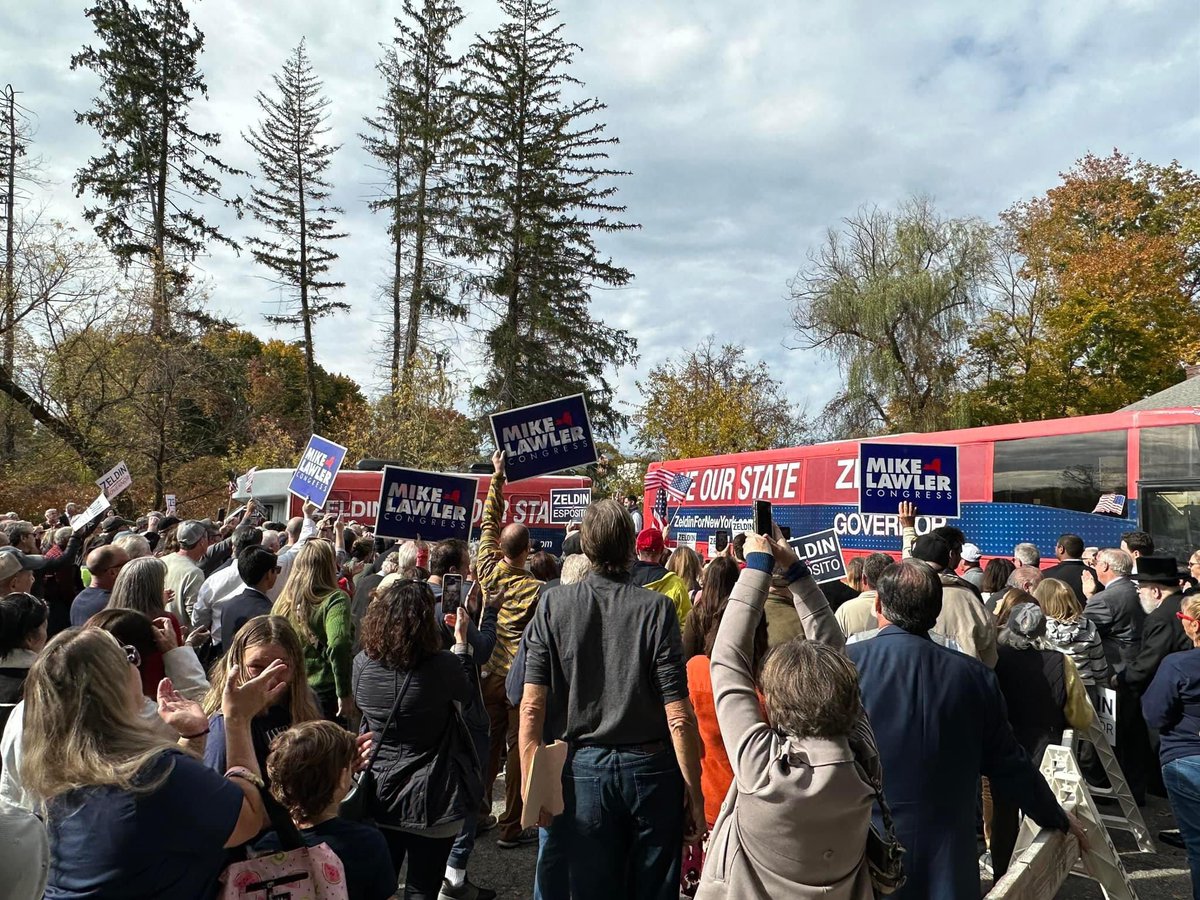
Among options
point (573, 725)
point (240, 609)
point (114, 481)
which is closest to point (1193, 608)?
point (573, 725)

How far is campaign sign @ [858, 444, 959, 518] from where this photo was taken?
8914 mm

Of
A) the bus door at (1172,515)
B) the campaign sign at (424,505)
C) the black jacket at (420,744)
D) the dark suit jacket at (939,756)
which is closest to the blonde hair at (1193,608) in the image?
the dark suit jacket at (939,756)

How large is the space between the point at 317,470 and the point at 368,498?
10.9m

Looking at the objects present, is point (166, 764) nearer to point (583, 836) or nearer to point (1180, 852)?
point (583, 836)

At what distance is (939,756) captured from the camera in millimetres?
2930

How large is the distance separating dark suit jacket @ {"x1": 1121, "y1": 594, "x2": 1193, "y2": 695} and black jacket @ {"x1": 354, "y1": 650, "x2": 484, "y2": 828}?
4.97m

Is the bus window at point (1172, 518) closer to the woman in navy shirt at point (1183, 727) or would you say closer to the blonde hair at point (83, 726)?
the woman in navy shirt at point (1183, 727)

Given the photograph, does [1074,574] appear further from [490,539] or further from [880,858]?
[880,858]

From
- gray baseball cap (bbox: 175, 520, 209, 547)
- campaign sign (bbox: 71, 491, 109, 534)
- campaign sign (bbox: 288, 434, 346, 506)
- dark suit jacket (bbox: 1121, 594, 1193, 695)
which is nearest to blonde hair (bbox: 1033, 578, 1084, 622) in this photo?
dark suit jacket (bbox: 1121, 594, 1193, 695)

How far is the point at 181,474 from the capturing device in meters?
24.7

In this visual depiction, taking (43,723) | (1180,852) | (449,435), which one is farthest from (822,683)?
(449,435)

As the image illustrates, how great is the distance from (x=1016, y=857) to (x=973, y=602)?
1424 millimetres

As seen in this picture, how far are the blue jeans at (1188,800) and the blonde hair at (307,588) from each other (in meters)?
4.56

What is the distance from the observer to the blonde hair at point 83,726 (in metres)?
2.05
